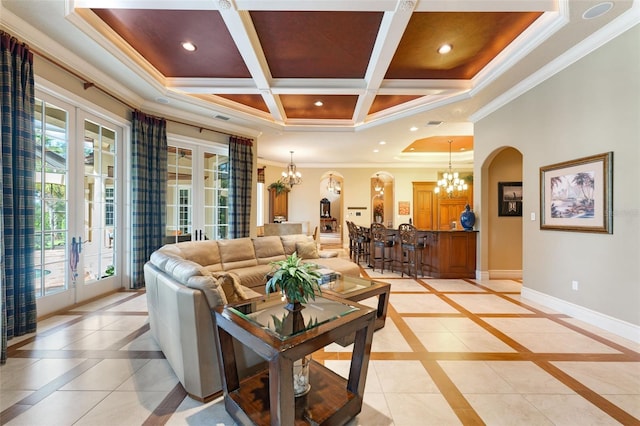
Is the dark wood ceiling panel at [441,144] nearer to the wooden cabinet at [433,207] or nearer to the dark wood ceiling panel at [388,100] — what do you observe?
the wooden cabinet at [433,207]

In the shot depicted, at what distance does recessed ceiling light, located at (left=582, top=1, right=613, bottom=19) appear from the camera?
251 centimetres

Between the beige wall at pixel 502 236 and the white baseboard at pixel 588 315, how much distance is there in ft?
4.24

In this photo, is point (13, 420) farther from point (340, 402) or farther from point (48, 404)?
point (340, 402)

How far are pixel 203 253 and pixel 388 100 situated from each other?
4.13 m

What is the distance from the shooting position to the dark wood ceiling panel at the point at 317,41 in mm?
2805

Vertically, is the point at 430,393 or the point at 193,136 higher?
the point at 193,136

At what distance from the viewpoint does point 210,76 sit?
417cm

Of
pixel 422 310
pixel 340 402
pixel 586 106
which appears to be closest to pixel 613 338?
pixel 422 310

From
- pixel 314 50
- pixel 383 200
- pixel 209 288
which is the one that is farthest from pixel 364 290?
pixel 383 200

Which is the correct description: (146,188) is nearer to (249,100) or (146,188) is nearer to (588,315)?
(249,100)

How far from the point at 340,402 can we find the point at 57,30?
4.36 metres

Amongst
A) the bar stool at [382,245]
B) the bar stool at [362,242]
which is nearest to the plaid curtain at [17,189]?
the bar stool at [382,245]

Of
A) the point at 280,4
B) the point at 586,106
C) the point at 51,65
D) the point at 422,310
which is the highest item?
the point at 280,4

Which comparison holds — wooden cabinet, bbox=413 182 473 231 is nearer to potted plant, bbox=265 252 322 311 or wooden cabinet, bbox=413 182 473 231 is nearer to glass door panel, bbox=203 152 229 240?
glass door panel, bbox=203 152 229 240
